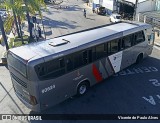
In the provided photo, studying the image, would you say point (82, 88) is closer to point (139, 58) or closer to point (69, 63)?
point (69, 63)

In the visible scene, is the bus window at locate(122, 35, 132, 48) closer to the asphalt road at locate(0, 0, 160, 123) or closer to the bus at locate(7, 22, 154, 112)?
the bus at locate(7, 22, 154, 112)

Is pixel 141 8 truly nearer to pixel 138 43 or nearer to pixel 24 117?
pixel 138 43

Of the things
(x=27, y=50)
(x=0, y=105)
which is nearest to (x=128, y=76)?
(x=27, y=50)

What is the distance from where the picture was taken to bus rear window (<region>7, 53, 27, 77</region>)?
32.3ft

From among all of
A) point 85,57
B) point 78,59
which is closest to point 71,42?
point 78,59

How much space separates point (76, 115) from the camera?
36.5 feet

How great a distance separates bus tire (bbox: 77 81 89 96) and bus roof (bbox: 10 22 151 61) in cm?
233

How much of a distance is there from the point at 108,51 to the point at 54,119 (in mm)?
5443

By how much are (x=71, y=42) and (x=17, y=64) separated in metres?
3.30

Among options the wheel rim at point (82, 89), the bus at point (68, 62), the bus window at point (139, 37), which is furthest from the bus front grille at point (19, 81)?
the bus window at point (139, 37)

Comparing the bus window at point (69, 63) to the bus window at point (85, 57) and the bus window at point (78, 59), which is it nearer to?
the bus window at point (78, 59)

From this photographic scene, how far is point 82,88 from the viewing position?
12.6 metres

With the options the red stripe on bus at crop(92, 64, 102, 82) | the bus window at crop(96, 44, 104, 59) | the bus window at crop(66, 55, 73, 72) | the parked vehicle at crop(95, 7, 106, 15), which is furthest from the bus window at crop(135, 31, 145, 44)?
the parked vehicle at crop(95, 7, 106, 15)

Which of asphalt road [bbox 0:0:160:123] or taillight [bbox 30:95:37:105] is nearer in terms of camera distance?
taillight [bbox 30:95:37:105]
